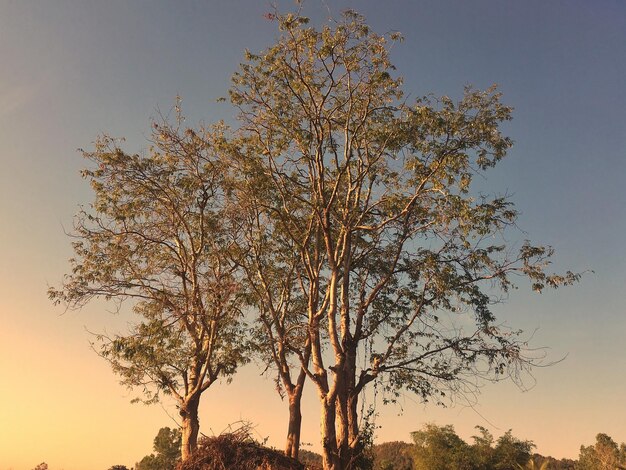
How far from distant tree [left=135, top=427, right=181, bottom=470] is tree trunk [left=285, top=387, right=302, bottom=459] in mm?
59852

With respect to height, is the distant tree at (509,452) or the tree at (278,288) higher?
the tree at (278,288)

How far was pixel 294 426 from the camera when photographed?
20297mm

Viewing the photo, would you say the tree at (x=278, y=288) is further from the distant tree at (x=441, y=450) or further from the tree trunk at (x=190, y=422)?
the distant tree at (x=441, y=450)

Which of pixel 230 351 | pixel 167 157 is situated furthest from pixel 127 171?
pixel 230 351

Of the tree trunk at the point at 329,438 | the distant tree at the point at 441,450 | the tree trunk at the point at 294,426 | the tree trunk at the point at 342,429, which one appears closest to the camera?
the tree trunk at the point at 329,438

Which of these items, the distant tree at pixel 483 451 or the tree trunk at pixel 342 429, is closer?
the tree trunk at pixel 342 429

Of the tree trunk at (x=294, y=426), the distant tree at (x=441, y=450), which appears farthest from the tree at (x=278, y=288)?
the distant tree at (x=441, y=450)

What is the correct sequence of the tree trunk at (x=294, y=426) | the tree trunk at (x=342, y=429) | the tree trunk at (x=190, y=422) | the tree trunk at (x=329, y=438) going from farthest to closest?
the tree trunk at (x=190, y=422) → the tree trunk at (x=294, y=426) → the tree trunk at (x=342, y=429) → the tree trunk at (x=329, y=438)

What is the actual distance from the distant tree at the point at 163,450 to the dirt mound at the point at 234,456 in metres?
64.2

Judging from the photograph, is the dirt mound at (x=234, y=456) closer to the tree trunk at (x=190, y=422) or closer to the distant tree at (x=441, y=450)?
the tree trunk at (x=190, y=422)

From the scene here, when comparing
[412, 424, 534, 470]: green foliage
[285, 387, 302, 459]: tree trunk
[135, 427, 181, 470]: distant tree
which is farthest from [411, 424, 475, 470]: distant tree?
[285, 387, 302, 459]: tree trunk

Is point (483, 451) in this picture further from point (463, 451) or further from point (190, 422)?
point (190, 422)

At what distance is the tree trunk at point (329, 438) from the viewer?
14.7 meters

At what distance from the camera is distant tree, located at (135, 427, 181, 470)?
73.4 m
